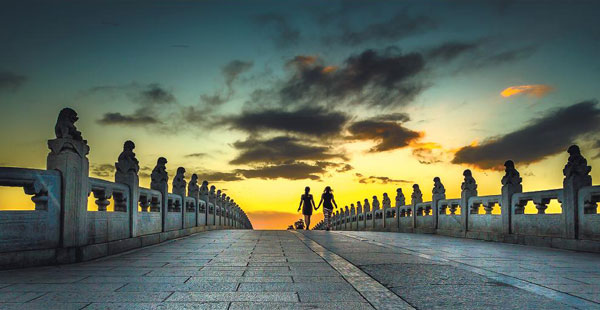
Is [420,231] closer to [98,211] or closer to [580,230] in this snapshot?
[580,230]

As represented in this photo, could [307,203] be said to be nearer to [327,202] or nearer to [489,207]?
[327,202]

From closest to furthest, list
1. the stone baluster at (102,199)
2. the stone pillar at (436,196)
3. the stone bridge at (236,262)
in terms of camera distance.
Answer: the stone bridge at (236,262)
the stone baluster at (102,199)
the stone pillar at (436,196)

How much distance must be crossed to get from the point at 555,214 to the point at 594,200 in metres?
1.30

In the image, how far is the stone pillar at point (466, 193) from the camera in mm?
16562

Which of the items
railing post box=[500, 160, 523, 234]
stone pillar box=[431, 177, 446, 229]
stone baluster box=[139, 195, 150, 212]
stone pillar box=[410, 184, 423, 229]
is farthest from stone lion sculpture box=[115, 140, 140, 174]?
stone pillar box=[410, 184, 423, 229]

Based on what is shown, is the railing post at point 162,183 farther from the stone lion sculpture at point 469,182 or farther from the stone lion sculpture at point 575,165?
the stone lion sculpture at point 575,165

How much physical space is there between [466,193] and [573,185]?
17.8ft

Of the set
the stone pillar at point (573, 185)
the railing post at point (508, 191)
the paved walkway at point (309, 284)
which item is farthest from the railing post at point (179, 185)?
the stone pillar at point (573, 185)

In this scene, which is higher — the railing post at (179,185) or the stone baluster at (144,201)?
the railing post at (179,185)

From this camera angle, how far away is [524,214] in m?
13.3

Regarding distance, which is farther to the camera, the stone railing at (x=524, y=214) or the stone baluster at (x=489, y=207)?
the stone baluster at (x=489, y=207)

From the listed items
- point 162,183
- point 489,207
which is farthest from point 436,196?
point 162,183

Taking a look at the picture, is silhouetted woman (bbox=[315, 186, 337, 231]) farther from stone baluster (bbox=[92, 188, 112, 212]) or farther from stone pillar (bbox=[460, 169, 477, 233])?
stone baluster (bbox=[92, 188, 112, 212])

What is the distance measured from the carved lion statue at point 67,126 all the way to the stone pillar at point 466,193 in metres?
12.8
